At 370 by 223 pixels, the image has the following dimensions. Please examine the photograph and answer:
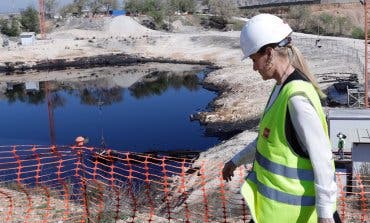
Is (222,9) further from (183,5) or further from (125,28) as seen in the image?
(125,28)

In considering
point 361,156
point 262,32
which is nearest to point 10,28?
point 361,156

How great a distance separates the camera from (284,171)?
2369 millimetres

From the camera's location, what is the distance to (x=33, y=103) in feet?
111

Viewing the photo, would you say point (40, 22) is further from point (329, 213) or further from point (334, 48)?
point (329, 213)

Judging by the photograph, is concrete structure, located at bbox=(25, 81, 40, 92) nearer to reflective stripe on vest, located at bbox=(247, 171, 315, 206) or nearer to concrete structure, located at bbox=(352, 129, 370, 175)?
concrete structure, located at bbox=(352, 129, 370, 175)

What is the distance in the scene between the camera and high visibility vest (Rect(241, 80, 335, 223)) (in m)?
2.33

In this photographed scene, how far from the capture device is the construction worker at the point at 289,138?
2.26 m

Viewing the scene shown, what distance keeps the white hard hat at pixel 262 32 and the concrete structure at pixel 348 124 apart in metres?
6.90

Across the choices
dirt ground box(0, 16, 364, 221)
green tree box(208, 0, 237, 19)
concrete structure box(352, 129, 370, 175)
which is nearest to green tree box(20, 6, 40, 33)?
dirt ground box(0, 16, 364, 221)

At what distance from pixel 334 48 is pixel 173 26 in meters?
28.8

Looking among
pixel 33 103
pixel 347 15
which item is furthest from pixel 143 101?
pixel 347 15

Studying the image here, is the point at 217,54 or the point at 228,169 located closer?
the point at 228,169

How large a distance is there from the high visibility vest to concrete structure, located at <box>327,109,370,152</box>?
680 cm

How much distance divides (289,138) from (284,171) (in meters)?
0.15
